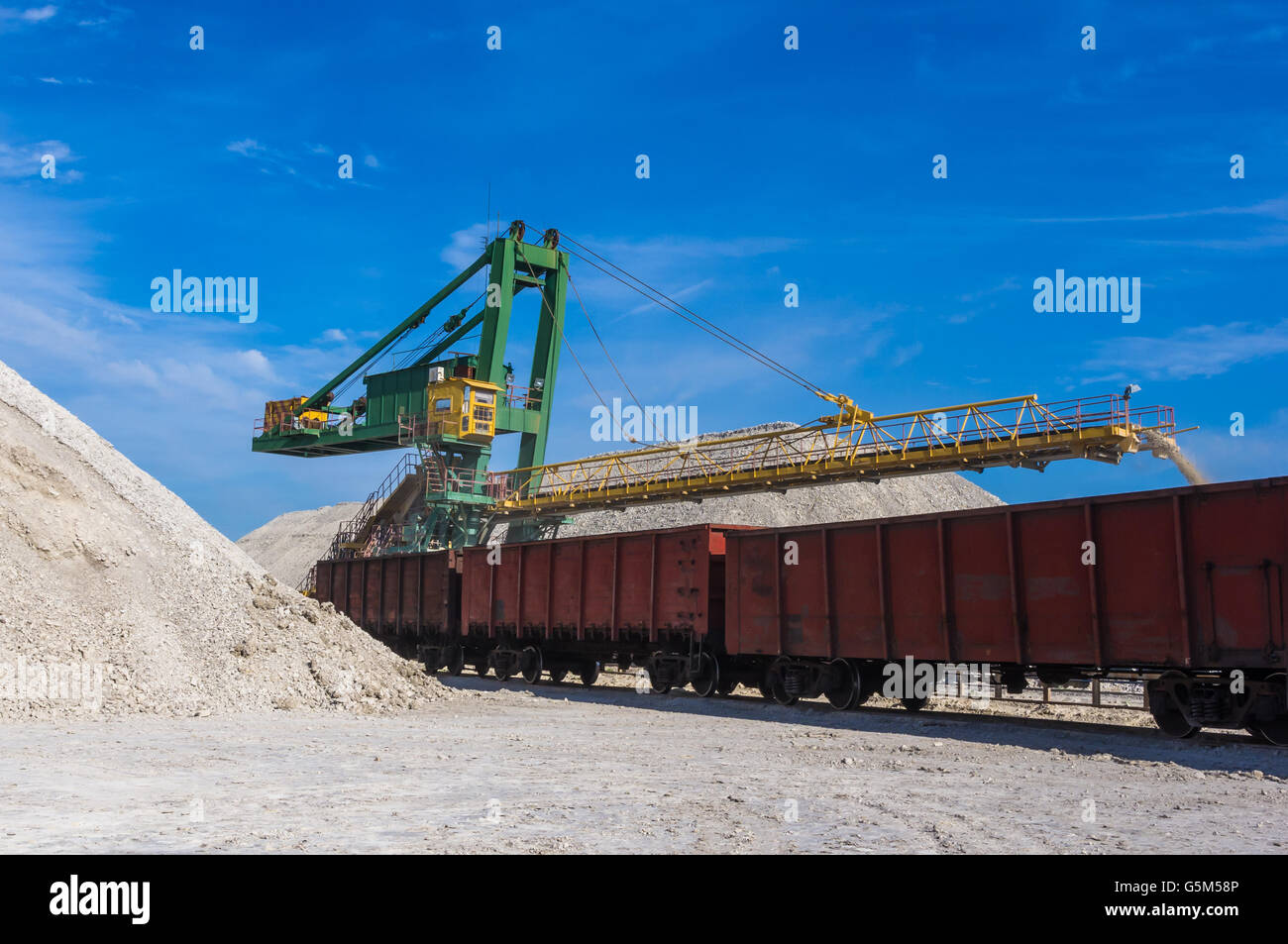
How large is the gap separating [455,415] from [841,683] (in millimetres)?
23386

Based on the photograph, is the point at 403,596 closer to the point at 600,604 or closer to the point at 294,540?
the point at 600,604

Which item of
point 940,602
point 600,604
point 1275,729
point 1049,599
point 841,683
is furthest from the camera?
point 600,604

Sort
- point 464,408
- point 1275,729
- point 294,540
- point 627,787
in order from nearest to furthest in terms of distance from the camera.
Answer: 1. point 627,787
2. point 1275,729
3. point 464,408
4. point 294,540

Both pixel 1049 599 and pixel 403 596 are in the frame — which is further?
pixel 403 596

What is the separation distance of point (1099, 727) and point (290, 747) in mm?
10472

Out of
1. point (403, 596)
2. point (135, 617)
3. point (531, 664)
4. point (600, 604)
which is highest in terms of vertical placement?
point (403, 596)

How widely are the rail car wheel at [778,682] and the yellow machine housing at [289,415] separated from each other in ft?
104

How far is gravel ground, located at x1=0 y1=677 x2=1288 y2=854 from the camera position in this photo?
672 cm

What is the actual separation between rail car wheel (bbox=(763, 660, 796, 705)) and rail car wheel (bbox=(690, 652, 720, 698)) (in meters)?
1.42

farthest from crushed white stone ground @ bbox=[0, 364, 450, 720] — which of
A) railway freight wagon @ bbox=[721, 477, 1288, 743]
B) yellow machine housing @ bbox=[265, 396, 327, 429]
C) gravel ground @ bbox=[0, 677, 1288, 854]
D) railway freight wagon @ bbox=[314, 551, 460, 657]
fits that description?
yellow machine housing @ bbox=[265, 396, 327, 429]

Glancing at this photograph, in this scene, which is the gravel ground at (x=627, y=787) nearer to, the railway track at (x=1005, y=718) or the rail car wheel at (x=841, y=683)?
the railway track at (x=1005, y=718)

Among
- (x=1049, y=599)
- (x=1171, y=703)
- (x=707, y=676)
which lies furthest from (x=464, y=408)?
(x=1171, y=703)

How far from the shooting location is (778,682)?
58.2 feet

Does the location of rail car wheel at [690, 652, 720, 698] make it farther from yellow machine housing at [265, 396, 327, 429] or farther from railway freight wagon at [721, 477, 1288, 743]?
yellow machine housing at [265, 396, 327, 429]
